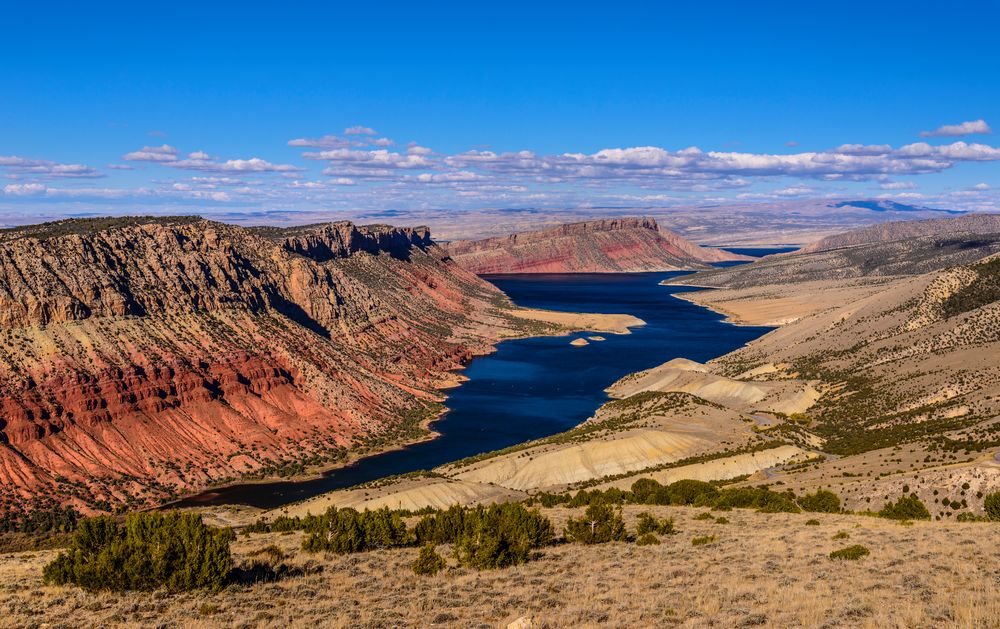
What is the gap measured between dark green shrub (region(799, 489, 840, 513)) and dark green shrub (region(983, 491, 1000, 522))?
10623mm

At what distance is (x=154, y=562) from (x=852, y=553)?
108 feet

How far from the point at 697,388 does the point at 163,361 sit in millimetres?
83715

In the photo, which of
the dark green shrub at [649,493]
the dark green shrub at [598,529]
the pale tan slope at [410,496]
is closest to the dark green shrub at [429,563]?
the dark green shrub at [598,529]

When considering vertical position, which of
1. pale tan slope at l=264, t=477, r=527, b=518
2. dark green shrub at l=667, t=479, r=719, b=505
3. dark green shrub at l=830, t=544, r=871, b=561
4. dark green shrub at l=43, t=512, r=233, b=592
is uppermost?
dark green shrub at l=43, t=512, r=233, b=592

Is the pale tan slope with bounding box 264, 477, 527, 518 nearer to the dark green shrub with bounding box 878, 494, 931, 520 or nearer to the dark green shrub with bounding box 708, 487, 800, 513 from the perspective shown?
the dark green shrub with bounding box 708, 487, 800, 513

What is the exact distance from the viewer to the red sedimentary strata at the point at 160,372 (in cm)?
8806

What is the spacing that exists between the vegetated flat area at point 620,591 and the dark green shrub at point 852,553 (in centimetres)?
64

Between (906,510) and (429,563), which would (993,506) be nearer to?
(906,510)

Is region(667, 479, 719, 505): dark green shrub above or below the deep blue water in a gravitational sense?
above

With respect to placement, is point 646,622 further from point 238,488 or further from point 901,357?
point 901,357

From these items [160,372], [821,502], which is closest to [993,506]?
[821,502]

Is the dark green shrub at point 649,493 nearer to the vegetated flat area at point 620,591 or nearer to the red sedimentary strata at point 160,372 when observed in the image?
the vegetated flat area at point 620,591

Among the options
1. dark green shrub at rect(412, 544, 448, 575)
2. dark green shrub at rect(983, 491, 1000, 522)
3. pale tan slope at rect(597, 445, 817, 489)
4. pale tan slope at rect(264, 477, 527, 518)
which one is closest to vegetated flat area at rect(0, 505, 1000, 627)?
dark green shrub at rect(412, 544, 448, 575)

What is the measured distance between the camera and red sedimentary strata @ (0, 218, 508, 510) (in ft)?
289
